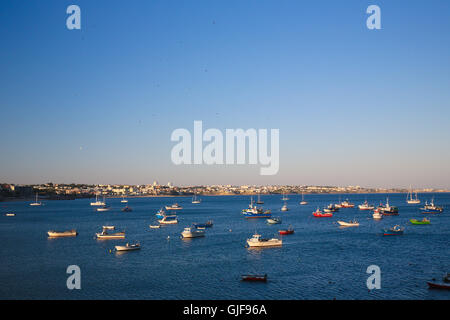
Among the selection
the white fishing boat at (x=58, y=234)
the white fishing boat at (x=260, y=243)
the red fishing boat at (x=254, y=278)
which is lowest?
the white fishing boat at (x=58, y=234)

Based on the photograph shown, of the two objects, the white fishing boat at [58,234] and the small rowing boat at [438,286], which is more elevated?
the small rowing boat at [438,286]

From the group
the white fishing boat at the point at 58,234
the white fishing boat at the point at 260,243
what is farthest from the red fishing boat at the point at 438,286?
the white fishing boat at the point at 58,234

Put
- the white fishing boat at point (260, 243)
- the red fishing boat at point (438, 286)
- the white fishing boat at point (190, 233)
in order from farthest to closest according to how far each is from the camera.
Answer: the white fishing boat at point (190, 233), the white fishing boat at point (260, 243), the red fishing boat at point (438, 286)

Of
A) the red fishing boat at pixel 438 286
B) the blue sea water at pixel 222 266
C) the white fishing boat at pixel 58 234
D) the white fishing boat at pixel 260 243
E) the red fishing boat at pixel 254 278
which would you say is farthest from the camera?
the white fishing boat at pixel 58 234

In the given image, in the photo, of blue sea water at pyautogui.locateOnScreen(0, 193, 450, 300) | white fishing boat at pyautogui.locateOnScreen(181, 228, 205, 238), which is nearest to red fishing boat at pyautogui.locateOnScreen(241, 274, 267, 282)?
blue sea water at pyautogui.locateOnScreen(0, 193, 450, 300)

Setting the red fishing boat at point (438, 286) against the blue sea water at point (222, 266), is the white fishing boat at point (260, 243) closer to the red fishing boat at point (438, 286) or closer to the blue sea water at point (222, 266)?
the blue sea water at point (222, 266)

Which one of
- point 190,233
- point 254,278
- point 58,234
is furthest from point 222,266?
point 58,234

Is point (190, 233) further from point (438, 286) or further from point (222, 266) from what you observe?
point (438, 286)

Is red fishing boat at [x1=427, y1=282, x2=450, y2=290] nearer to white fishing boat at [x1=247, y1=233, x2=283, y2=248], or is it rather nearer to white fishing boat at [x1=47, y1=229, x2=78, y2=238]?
white fishing boat at [x1=247, y1=233, x2=283, y2=248]

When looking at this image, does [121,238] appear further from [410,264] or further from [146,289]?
[410,264]

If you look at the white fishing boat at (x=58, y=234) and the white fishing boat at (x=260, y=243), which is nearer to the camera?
the white fishing boat at (x=260, y=243)
